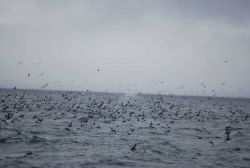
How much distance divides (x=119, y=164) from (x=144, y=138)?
12450 millimetres

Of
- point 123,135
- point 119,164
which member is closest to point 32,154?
point 119,164

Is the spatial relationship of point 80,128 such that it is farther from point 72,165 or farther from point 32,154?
point 72,165

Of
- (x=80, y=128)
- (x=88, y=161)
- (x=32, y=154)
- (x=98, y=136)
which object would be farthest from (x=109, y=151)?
(x=80, y=128)

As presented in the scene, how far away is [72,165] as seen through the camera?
22094mm

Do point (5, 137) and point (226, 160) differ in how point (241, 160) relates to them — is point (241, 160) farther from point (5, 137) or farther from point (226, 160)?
point (5, 137)

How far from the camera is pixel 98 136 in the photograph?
35469 mm

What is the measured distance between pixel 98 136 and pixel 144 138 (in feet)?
16.1

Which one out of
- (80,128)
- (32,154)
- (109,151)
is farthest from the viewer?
(80,128)

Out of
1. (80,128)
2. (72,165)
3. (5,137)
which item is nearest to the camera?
(72,165)

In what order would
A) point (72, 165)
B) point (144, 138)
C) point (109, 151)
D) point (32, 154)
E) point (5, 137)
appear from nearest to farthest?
point (72, 165)
point (32, 154)
point (109, 151)
point (5, 137)
point (144, 138)

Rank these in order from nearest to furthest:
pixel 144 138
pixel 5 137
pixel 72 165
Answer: pixel 72 165
pixel 5 137
pixel 144 138

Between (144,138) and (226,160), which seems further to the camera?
(144,138)

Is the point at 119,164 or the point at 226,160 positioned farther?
the point at 226,160

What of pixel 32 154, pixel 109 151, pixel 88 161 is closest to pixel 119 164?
pixel 88 161
